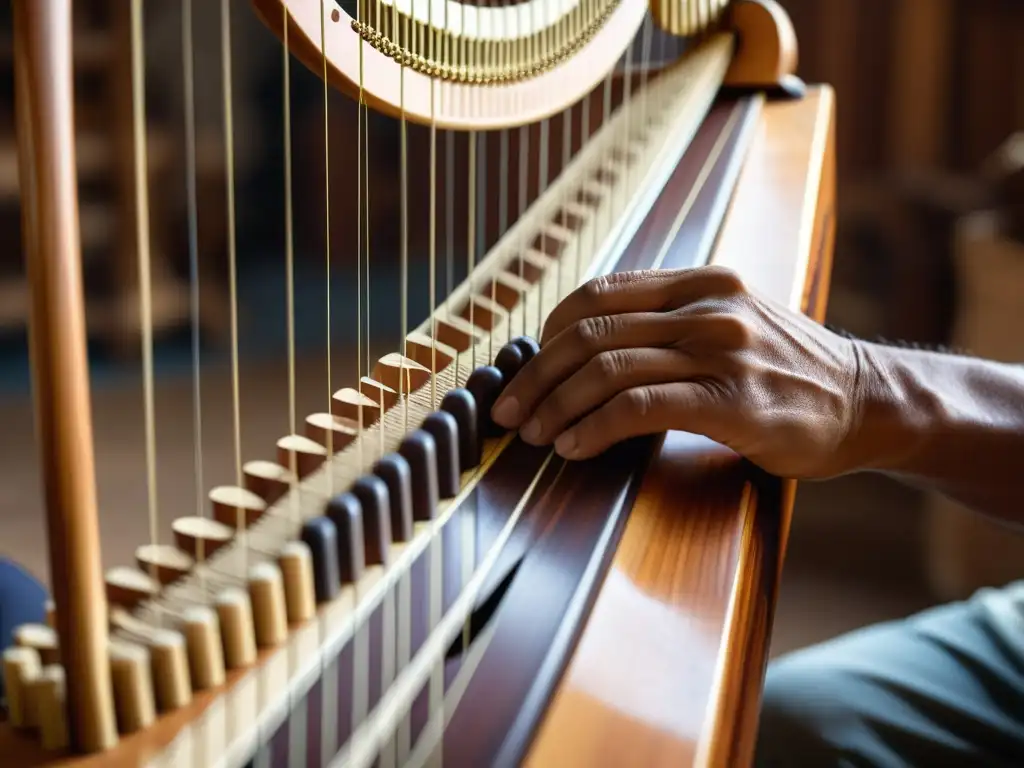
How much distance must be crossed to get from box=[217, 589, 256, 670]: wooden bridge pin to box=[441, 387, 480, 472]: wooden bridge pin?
0.69 ft

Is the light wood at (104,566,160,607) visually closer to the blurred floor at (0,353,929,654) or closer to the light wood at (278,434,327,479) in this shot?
the light wood at (278,434,327,479)

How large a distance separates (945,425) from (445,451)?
403 millimetres

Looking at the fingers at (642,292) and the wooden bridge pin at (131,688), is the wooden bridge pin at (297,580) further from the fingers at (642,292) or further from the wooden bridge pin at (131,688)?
the fingers at (642,292)

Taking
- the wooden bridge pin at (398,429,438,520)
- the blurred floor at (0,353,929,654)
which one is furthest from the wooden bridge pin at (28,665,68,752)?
the blurred floor at (0,353,929,654)

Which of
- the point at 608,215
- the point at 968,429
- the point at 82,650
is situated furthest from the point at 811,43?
the point at 82,650

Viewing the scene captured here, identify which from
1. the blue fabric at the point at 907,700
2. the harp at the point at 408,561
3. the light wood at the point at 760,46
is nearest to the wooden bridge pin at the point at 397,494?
the harp at the point at 408,561

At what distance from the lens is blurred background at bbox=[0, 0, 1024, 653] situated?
Answer: 2.28 metres

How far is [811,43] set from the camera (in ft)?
11.8

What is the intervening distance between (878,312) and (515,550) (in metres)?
2.53

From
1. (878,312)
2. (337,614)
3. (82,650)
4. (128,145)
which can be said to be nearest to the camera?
(82,650)

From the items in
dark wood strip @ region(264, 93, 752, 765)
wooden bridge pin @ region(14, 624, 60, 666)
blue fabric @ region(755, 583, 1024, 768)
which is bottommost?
blue fabric @ region(755, 583, 1024, 768)

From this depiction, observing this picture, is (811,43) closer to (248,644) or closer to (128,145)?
(128,145)

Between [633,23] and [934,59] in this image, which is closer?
[633,23]

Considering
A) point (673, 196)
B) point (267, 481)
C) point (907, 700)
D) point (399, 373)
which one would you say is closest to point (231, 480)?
point (673, 196)
